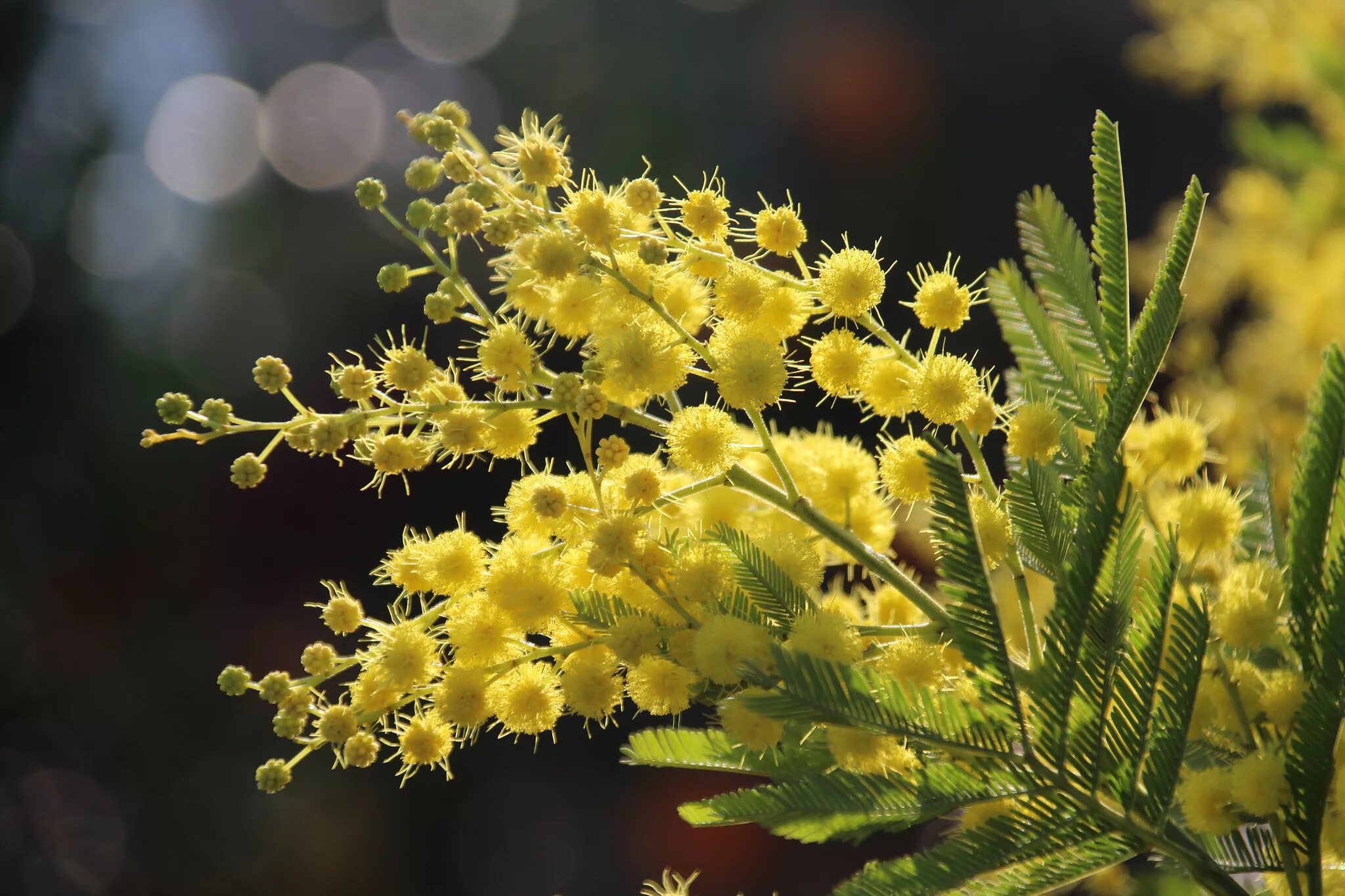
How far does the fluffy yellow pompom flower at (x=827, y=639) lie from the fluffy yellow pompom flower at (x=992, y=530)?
116 mm

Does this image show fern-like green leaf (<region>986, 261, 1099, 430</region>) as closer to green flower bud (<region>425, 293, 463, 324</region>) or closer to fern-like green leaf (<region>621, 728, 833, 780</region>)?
fern-like green leaf (<region>621, 728, 833, 780</region>)

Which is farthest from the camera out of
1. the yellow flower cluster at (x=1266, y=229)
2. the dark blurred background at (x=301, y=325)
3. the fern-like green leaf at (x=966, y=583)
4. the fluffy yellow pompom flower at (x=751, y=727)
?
the dark blurred background at (x=301, y=325)

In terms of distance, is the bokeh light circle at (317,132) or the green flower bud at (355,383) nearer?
the green flower bud at (355,383)

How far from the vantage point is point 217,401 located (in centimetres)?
71

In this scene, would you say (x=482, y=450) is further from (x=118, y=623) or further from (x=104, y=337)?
(x=104, y=337)

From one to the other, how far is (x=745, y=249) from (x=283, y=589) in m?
3.75

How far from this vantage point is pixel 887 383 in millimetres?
723

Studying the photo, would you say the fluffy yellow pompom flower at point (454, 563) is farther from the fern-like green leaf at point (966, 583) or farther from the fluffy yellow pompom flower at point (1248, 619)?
the fluffy yellow pompom flower at point (1248, 619)

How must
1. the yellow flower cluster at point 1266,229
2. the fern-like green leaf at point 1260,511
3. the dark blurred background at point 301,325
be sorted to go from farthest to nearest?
the dark blurred background at point 301,325 < the yellow flower cluster at point 1266,229 < the fern-like green leaf at point 1260,511

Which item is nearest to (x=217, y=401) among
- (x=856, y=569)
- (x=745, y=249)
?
(x=745, y=249)

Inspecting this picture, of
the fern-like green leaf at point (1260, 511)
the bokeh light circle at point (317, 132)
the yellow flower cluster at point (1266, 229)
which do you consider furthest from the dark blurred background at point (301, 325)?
the fern-like green leaf at point (1260, 511)

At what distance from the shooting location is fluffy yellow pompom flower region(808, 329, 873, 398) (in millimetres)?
711

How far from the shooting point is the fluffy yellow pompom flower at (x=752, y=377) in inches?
26.2

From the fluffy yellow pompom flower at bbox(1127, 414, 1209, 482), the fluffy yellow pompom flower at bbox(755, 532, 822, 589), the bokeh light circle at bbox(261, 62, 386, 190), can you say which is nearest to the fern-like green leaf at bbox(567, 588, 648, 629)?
the fluffy yellow pompom flower at bbox(755, 532, 822, 589)
